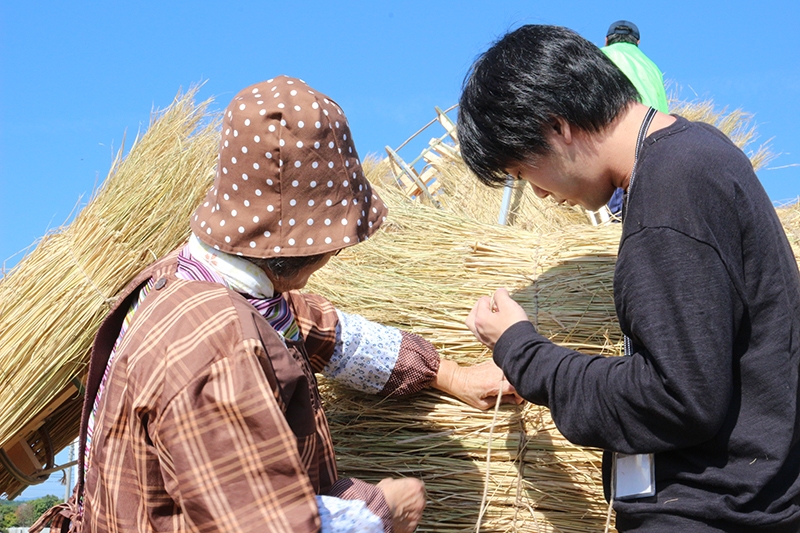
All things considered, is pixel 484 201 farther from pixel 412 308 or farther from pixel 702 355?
pixel 702 355

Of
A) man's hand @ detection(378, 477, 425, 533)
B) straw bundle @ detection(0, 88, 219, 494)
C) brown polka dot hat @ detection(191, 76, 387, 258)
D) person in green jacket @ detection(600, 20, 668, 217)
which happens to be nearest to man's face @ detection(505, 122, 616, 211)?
brown polka dot hat @ detection(191, 76, 387, 258)

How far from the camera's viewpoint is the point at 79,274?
2.54 meters

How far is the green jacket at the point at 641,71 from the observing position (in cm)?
298

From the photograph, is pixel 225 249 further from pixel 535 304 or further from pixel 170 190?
pixel 170 190

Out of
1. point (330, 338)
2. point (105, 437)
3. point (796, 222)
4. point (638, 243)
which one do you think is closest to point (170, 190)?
point (330, 338)

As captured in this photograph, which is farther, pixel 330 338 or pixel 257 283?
pixel 330 338

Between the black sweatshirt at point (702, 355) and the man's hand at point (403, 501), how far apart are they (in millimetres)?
322

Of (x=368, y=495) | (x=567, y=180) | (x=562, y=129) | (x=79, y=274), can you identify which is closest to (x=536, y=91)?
(x=562, y=129)

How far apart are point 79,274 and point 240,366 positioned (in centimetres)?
167

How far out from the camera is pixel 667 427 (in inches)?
46.3

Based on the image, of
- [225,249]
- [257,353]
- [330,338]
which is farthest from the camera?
[330,338]

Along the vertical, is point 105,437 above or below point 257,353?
below

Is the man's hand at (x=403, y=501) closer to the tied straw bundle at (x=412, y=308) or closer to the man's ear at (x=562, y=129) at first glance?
the tied straw bundle at (x=412, y=308)

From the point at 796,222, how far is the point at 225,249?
267 cm
